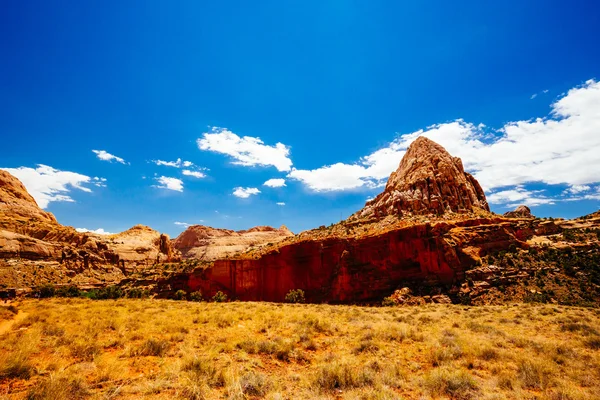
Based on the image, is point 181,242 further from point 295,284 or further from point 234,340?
point 234,340

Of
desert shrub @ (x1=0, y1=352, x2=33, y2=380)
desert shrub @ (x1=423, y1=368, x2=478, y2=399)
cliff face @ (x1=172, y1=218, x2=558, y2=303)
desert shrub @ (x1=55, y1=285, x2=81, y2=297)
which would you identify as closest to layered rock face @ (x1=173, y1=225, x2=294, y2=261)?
cliff face @ (x1=172, y1=218, x2=558, y2=303)

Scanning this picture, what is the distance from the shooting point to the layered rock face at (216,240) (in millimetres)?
143125

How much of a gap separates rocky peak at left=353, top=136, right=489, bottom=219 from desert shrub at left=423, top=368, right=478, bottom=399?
44317mm

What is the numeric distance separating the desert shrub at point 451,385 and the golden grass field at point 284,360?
27 millimetres

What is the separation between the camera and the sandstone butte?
37.0 m

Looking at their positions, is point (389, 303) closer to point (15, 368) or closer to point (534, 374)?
point (534, 374)

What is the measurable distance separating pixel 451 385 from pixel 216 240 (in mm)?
155777

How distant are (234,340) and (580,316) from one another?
21094 mm

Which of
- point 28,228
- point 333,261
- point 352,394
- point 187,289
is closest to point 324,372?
point 352,394

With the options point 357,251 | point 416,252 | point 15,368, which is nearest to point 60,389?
point 15,368

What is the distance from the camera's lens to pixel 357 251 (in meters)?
44.3

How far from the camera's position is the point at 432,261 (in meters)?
37.2

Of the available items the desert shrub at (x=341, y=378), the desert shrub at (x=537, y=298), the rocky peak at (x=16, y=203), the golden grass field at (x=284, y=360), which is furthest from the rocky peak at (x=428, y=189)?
the rocky peak at (x=16, y=203)

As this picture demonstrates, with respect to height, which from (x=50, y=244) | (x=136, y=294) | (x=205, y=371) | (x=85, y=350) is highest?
(x=50, y=244)
